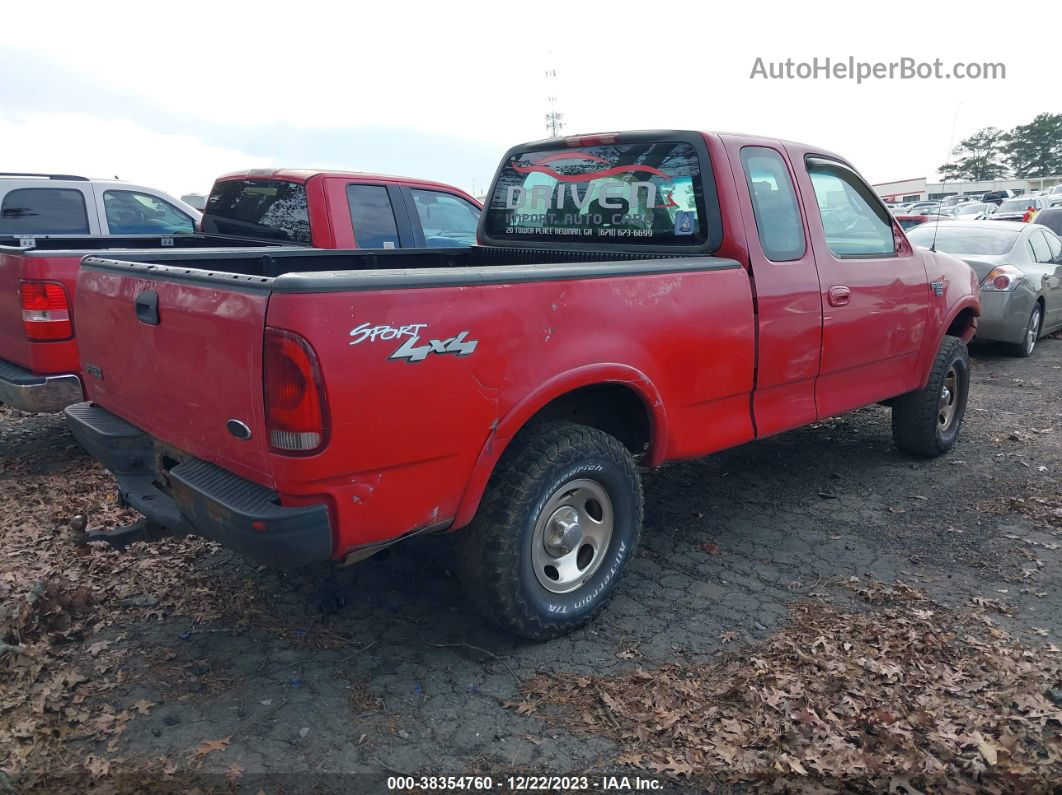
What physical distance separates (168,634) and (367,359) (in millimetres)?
1723

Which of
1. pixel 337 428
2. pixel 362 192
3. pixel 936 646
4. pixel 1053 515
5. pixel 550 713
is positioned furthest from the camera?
pixel 362 192

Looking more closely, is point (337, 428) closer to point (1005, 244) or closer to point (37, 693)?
point (37, 693)

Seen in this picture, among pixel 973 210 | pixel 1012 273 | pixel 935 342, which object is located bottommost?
pixel 935 342

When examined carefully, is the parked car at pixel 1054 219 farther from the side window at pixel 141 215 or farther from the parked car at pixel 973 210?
the parked car at pixel 973 210

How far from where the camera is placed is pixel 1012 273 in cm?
907

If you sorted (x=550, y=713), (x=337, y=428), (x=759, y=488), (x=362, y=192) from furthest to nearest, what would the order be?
(x=362, y=192) < (x=759, y=488) < (x=550, y=713) < (x=337, y=428)

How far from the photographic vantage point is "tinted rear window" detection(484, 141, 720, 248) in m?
4.02

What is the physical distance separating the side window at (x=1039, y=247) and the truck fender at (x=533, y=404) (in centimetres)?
847

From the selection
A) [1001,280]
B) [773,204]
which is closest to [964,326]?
[773,204]

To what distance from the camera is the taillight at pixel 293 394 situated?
2449 mm

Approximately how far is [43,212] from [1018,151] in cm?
7975

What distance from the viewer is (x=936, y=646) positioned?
3.26 m

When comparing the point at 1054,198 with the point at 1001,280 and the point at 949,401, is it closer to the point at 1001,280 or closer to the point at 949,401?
the point at 1001,280

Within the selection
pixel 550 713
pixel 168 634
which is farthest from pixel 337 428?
pixel 168 634
